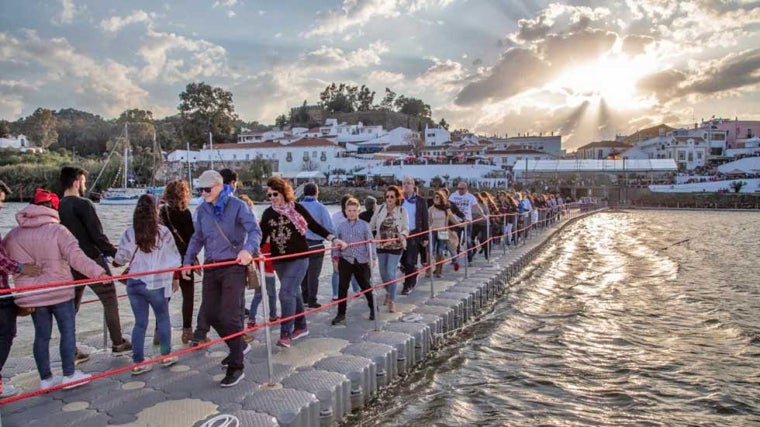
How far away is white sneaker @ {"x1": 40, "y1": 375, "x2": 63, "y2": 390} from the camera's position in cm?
470

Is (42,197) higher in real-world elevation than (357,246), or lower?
higher

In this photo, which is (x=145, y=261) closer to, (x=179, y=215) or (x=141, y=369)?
(x=179, y=215)

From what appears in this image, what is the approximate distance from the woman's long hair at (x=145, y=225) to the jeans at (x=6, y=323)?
1121 millimetres

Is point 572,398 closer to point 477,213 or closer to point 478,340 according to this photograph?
point 478,340

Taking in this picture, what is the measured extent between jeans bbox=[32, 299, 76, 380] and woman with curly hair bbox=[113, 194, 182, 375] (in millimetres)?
545

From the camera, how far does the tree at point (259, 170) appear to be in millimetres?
76188

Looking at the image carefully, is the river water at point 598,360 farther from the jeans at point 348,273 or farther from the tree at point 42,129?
the tree at point 42,129

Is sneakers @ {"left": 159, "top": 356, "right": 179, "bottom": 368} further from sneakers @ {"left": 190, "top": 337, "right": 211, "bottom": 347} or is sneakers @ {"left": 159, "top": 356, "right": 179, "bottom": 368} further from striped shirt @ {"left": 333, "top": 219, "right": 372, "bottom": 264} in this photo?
striped shirt @ {"left": 333, "top": 219, "right": 372, "bottom": 264}

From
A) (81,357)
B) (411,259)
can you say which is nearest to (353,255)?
(411,259)

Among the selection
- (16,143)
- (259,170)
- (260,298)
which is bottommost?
(260,298)

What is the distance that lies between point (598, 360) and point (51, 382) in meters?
6.51

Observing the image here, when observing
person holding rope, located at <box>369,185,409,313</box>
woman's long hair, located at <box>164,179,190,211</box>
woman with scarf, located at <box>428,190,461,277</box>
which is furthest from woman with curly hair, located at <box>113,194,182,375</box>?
woman with scarf, located at <box>428,190,461,277</box>

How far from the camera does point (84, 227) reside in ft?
17.5

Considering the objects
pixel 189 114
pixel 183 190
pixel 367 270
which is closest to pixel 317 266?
pixel 367 270
